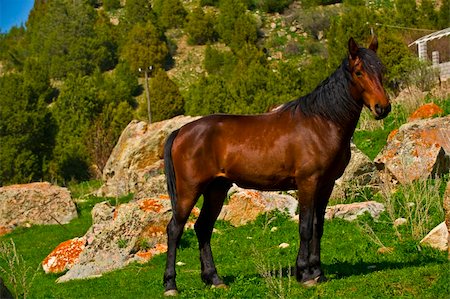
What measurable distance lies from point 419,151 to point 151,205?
5.23m

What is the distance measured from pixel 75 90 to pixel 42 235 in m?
26.7

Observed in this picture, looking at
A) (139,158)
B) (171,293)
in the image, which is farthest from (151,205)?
(139,158)

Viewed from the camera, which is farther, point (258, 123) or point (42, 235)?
point (42, 235)

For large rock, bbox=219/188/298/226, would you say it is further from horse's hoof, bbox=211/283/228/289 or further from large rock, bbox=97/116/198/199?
large rock, bbox=97/116/198/199

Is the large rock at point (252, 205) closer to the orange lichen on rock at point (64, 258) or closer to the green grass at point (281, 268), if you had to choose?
the green grass at point (281, 268)

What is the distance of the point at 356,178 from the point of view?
12938mm

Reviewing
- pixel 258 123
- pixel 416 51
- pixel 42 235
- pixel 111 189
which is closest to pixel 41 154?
pixel 111 189

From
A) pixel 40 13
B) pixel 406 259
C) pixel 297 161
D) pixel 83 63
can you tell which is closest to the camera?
pixel 297 161

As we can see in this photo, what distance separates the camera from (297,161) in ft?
23.0

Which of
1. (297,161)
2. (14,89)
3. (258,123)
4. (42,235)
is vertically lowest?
(42,235)

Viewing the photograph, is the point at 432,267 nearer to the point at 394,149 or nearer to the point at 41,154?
Answer: the point at 394,149

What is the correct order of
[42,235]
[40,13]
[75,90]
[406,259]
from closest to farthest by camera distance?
[406,259], [42,235], [75,90], [40,13]

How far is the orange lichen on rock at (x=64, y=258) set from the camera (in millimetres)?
11688

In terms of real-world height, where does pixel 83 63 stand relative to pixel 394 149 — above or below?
above
